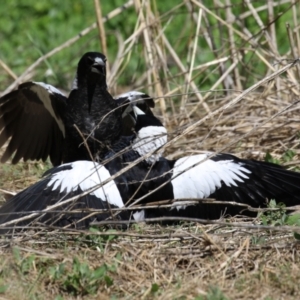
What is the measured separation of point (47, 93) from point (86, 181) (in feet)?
3.78

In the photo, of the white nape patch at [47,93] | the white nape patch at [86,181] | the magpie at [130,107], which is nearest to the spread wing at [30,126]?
the white nape patch at [47,93]

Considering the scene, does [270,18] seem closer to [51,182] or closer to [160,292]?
[51,182]

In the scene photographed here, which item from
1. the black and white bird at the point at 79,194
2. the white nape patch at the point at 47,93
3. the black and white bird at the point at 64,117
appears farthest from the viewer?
the white nape patch at the point at 47,93

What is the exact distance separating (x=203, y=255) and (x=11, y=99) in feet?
7.60

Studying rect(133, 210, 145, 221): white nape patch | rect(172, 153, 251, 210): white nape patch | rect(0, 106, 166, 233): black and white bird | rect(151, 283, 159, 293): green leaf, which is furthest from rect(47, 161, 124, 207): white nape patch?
rect(151, 283, 159, 293): green leaf

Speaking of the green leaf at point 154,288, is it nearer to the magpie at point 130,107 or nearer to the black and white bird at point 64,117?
the black and white bird at point 64,117

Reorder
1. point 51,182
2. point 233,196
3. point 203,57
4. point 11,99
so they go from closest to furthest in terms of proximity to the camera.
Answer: point 51,182
point 233,196
point 11,99
point 203,57

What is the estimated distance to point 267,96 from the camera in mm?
6488

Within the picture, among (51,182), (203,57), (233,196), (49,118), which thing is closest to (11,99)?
(49,118)

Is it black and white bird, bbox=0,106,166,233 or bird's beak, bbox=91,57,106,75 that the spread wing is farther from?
black and white bird, bbox=0,106,166,233

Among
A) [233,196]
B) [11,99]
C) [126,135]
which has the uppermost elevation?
[11,99]

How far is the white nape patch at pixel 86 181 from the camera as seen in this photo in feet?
15.0

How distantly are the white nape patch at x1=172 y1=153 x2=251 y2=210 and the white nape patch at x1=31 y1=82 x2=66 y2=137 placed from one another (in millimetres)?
1020

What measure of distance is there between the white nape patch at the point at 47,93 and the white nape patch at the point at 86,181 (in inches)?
37.1
